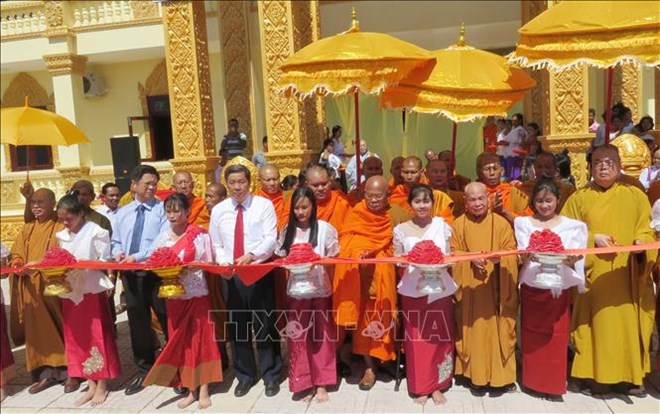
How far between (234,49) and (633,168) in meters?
9.28

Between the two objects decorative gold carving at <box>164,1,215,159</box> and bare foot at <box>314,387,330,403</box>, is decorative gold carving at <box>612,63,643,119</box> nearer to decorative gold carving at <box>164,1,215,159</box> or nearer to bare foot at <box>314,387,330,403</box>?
decorative gold carving at <box>164,1,215,159</box>

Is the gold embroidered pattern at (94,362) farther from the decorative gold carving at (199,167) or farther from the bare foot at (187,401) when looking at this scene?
the decorative gold carving at (199,167)

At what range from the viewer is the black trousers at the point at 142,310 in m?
4.33

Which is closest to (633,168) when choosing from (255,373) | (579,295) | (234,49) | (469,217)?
(579,295)

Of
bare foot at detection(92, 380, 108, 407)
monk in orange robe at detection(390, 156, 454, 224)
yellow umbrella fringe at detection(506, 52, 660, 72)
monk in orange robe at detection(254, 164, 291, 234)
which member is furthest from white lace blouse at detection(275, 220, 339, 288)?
yellow umbrella fringe at detection(506, 52, 660, 72)

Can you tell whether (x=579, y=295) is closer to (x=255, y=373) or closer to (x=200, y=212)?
(x=255, y=373)

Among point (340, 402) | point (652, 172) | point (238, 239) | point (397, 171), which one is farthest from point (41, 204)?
point (652, 172)

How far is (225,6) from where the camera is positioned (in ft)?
38.7

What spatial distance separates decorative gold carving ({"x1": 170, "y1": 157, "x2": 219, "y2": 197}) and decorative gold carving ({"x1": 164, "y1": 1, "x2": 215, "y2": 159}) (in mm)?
106

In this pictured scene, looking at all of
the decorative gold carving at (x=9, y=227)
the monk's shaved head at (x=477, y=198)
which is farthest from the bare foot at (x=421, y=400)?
the decorative gold carving at (x=9, y=227)

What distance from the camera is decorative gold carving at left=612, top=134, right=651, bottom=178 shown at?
4250 millimetres

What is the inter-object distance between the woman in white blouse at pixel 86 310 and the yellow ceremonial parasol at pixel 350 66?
1825 millimetres

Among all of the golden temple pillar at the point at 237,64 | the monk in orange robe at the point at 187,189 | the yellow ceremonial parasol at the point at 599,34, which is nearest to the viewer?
the yellow ceremonial parasol at the point at 599,34

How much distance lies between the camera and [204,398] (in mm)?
4000
